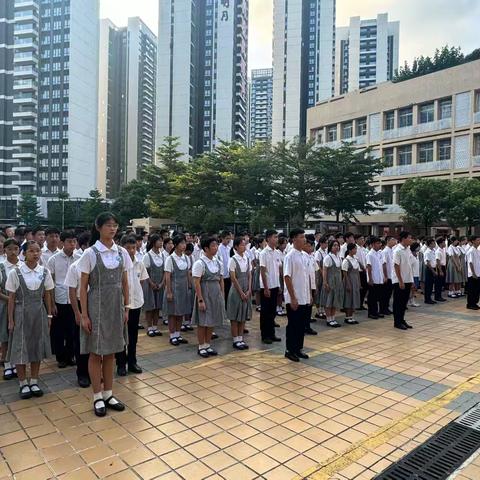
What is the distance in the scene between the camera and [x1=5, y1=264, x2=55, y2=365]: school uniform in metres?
4.30

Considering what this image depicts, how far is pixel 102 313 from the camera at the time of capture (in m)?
3.95

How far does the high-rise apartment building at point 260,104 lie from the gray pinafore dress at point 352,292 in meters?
108

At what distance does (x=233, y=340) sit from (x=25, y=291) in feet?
10.4

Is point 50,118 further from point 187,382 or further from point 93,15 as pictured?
point 187,382

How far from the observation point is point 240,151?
27500 mm

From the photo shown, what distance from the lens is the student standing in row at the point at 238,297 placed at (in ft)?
20.8

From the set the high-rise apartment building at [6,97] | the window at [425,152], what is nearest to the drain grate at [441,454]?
the window at [425,152]

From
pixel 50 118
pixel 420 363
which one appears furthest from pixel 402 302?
pixel 50 118

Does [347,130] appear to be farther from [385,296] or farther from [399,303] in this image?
[399,303]

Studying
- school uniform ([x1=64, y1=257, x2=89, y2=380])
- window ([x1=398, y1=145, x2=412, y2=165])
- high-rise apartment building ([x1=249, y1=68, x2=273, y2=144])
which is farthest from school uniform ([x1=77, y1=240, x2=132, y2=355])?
high-rise apartment building ([x1=249, y1=68, x2=273, y2=144])

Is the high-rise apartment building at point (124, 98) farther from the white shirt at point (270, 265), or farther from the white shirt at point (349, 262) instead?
the white shirt at point (270, 265)

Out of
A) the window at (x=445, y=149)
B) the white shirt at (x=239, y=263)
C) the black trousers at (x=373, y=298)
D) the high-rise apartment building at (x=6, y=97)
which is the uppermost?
the high-rise apartment building at (x=6, y=97)

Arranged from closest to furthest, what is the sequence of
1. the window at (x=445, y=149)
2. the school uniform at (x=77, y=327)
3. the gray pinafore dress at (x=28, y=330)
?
1. the school uniform at (x=77, y=327)
2. the gray pinafore dress at (x=28, y=330)
3. the window at (x=445, y=149)

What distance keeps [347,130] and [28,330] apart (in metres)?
42.0
